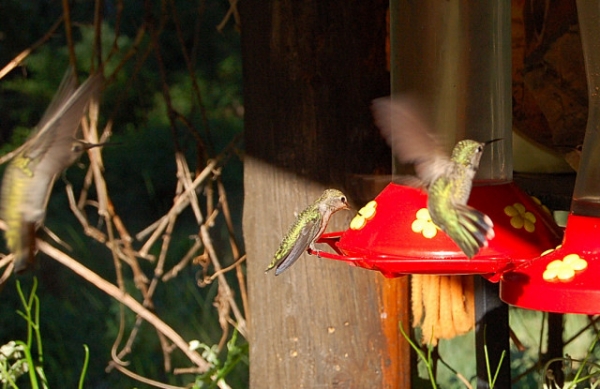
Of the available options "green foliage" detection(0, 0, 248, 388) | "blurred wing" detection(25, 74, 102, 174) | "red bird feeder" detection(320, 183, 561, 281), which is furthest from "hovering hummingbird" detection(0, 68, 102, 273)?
"green foliage" detection(0, 0, 248, 388)

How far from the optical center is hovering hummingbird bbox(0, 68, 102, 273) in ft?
7.44

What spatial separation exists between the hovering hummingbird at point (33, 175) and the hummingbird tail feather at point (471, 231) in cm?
103

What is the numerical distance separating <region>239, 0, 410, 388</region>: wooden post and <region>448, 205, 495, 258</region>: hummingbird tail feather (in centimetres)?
105

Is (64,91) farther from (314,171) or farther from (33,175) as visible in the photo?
(314,171)

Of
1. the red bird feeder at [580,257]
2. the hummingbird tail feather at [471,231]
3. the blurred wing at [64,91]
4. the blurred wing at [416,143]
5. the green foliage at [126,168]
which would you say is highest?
the blurred wing at [64,91]

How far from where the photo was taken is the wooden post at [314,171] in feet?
8.71

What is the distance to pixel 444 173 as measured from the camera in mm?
1820

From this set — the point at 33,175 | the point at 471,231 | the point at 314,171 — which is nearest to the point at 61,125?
the point at 33,175

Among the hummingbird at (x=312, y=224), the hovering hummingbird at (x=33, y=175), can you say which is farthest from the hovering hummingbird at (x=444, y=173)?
the hovering hummingbird at (x=33, y=175)

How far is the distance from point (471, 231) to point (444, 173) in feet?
0.80

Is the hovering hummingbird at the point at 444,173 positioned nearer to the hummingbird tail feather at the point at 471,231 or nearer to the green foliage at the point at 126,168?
the hummingbird tail feather at the point at 471,231

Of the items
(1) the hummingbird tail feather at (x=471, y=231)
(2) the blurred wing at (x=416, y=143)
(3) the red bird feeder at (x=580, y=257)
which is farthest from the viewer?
(2) the blurred wing at (x=416, y=143)

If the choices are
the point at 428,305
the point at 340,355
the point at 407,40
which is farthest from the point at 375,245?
the point at 428,305

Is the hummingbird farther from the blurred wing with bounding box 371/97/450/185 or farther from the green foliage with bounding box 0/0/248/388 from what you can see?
the green foliage with bounding box 0/0/248/388
